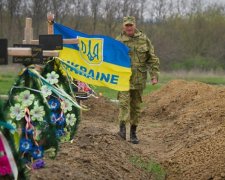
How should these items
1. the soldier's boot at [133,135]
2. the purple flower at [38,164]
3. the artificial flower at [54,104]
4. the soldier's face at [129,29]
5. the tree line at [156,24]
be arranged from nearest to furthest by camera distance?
the purple flower at [38,164] < the artificial flower at [54,104] < the soldier's face at [129,29] < the soldier's boot at [133,135] < the tree line at [156,24]

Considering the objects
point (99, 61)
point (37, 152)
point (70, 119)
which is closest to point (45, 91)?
point (37, 152)

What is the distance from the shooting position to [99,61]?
6.75 metres

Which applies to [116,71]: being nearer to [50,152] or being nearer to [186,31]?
[50,152]

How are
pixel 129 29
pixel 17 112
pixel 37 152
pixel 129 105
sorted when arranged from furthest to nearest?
1. pixel 129 105
2. pixel 129 29
3. pixel 37 152
4. pixel 17 112

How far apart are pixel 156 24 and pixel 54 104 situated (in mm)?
42595

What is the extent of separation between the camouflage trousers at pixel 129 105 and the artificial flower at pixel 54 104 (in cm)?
340

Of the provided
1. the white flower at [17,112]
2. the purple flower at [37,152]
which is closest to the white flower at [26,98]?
the white flower at [17,112]

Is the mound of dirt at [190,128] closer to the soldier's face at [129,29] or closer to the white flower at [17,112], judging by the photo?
the soldier's face at [129,29]

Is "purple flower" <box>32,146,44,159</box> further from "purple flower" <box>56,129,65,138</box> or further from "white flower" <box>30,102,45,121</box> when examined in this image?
"purple flower" <box>56,129,65,138</box>

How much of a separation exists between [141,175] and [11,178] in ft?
8.80

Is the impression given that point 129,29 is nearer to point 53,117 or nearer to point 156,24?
point 53,117

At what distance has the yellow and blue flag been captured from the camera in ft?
21.2

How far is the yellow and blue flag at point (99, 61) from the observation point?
6457 mm

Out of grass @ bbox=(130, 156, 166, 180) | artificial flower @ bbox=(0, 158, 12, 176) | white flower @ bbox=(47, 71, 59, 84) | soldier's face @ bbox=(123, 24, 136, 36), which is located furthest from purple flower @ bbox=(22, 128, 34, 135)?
soldier's face @ bbox=(123, 24, 136, 36)
